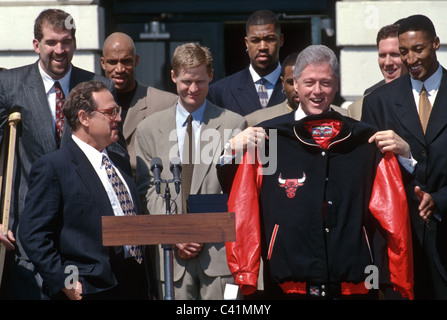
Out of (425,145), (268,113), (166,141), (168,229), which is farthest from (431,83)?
(168,229)

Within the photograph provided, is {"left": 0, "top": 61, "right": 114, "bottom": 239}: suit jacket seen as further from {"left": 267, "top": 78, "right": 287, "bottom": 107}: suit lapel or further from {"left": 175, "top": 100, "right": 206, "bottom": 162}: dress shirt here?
{"left": 267, "top": 78, "right": 287, "bottom": 107}: suit lapel

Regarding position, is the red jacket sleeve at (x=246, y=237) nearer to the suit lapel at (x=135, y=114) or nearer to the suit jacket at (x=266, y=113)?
the suit jacket at (x=266, y=113)

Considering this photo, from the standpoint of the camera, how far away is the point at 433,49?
18.8 ft

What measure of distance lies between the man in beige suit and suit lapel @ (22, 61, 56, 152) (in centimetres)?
59

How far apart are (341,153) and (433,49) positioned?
1227mm

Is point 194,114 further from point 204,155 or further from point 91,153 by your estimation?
point 91,153

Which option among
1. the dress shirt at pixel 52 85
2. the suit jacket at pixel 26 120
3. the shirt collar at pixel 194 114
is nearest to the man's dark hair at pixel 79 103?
the suit jacket at pixel 26 120

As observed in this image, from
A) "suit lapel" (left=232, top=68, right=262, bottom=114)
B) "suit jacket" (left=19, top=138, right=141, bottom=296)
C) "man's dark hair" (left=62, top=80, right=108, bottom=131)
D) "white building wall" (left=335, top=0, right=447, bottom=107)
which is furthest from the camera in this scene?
"white building wall" (left=335, top=0, right=447, bottom=107)

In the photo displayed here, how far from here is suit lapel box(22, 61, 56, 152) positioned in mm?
5680

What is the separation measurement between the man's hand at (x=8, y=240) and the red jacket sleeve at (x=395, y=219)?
228 cm

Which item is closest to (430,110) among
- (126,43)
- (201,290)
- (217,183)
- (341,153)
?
(341,153)

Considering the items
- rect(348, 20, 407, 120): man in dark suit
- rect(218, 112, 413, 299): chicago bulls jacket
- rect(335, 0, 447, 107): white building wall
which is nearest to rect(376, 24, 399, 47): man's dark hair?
rect(348, 20, 407, 120): man in dark suit

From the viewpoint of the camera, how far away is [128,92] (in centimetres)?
652
